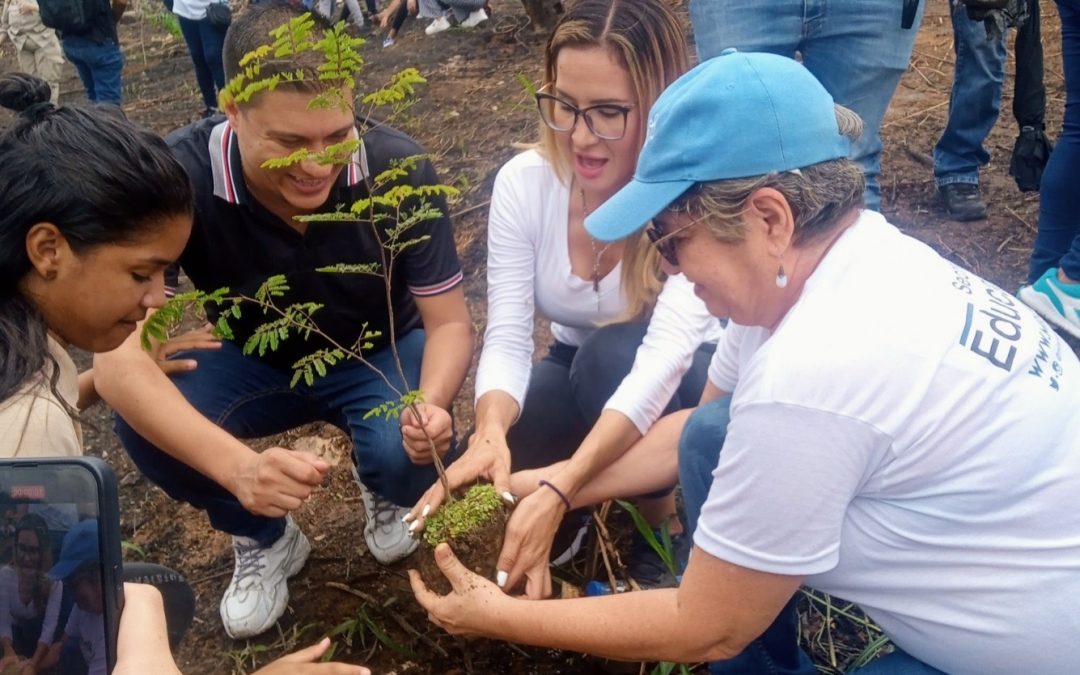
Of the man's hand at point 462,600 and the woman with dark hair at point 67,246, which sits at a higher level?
the woman with dark hair at point 67,246

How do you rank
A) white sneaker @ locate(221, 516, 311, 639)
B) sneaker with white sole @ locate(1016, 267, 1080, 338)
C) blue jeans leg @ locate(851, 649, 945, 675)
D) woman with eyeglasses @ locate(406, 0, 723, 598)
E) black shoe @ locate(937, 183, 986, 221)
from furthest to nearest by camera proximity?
black shoe @ locate(937, 183, 986, 221), sneaker with white sole @ locate(1016, 267, 1080, 338), white sneaker @ locate(221, 516, 311, 639), woman with eyeglasses @ locate(406, 0, 723, 598), blue jeans leg @ locate(851, 649, 945, 675)

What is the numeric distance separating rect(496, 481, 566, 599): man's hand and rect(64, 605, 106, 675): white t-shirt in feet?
2.75

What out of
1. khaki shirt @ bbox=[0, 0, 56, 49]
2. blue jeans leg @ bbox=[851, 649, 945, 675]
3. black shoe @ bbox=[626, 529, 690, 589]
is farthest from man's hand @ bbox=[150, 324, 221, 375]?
khaki shirt @ bbox=[0, 0, 56, 49]

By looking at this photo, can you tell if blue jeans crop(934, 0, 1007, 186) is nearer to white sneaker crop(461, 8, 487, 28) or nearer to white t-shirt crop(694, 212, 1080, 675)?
white t-shirt crop(694, 212, 1080, 675)

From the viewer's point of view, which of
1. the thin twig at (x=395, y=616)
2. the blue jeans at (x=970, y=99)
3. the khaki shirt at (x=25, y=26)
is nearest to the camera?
the thin twig at (x=395, y=616)

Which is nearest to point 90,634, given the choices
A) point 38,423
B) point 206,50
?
point 38,423

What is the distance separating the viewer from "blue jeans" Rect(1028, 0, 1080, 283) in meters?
3.04

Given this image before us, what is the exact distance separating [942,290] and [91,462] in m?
1.27

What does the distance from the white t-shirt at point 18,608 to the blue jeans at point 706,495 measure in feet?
3.83

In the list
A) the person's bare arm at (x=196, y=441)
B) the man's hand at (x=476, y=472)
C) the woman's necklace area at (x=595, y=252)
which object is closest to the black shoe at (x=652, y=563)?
the man's hand at (x=476, y=472)

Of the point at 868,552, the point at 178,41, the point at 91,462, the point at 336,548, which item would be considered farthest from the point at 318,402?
the point at 178,41

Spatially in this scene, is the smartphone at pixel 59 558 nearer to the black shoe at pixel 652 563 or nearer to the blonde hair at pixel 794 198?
the blonde hair at pixel 794 198

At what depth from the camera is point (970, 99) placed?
3.78m

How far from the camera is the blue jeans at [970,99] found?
3.72 meters
